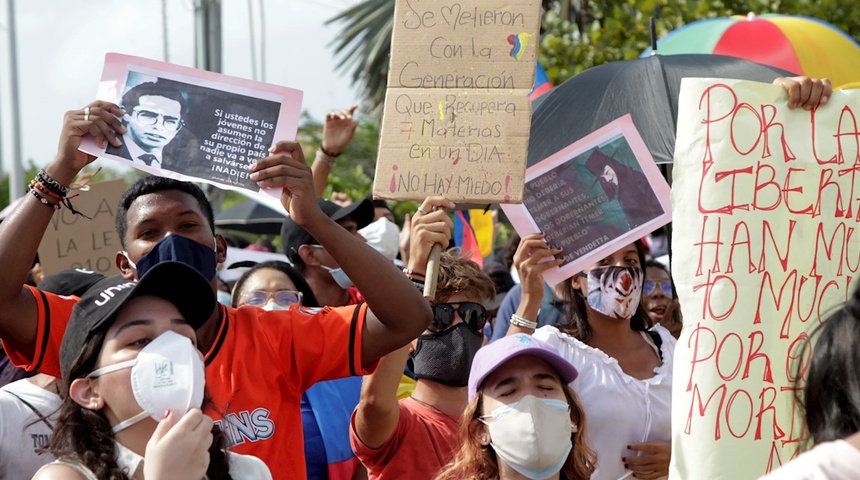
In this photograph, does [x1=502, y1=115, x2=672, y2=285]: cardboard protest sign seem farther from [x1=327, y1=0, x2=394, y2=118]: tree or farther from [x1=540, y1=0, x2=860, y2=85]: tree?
[x1=327, y1=0, x2=394, y2=118]: tree

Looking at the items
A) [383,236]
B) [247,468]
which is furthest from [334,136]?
[247,468]

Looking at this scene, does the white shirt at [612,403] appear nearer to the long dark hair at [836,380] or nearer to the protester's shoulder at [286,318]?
the protester's shoulder at [286,318]

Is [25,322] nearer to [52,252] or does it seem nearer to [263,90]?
[263,90]

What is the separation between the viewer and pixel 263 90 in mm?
3650

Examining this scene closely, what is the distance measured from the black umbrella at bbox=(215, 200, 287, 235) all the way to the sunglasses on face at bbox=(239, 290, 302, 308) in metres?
6.83

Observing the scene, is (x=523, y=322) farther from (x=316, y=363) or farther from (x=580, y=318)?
(x=316, y=363)

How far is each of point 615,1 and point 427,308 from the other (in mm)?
7701

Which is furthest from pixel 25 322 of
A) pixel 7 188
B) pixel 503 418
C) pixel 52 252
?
pixel 7 188

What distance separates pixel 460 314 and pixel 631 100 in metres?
1.27

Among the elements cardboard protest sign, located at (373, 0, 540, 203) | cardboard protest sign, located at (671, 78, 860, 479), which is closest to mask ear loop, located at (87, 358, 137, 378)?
cardboard protest sign, located at (373, 0, 540, 203)

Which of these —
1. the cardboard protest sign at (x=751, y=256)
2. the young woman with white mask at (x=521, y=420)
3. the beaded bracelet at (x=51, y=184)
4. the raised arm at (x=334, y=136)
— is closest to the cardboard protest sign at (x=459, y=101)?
the young woman with white mask at (x=521, y=420)

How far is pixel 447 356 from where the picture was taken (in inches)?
175

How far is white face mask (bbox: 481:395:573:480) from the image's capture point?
3.68 m

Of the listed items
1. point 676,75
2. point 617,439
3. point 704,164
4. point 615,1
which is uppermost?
point 615,1
